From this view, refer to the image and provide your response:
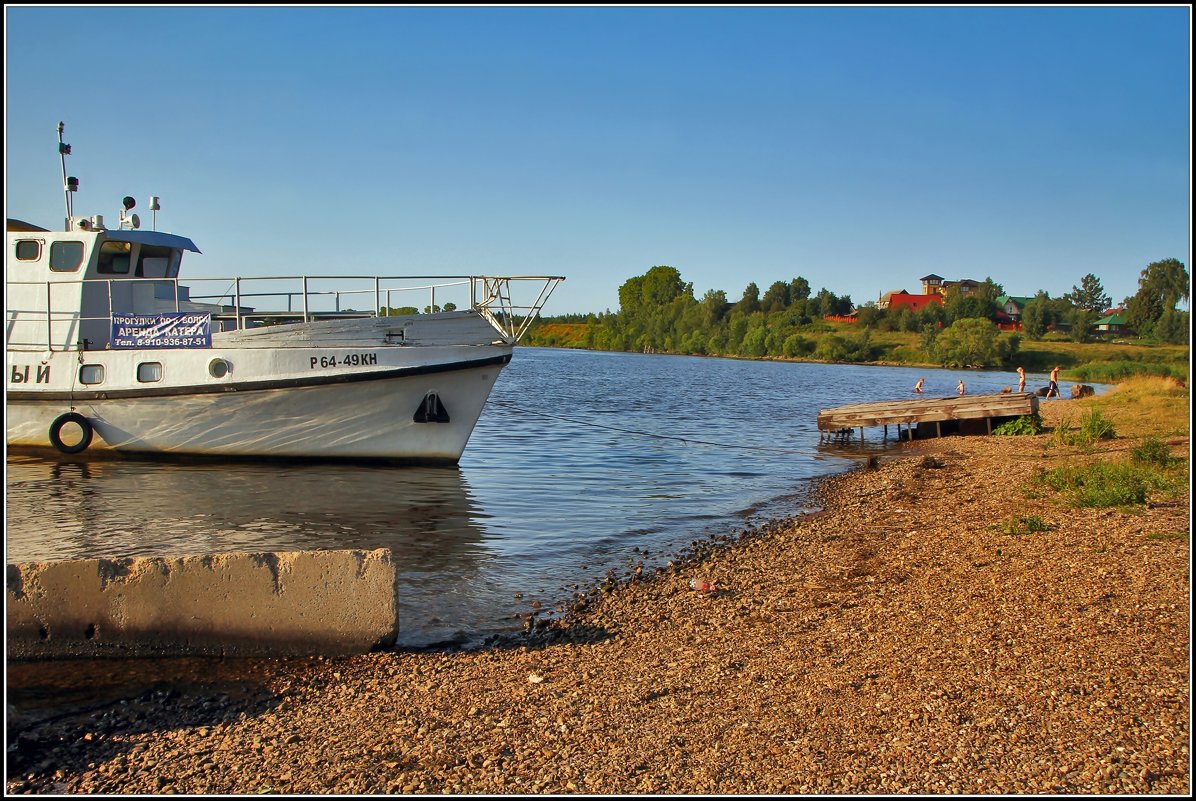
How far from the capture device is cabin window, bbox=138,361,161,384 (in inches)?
686

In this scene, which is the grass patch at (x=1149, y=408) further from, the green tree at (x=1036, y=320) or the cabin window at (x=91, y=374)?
the green tree at (x=1036, y=320)

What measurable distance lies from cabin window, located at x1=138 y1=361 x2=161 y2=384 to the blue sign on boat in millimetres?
382

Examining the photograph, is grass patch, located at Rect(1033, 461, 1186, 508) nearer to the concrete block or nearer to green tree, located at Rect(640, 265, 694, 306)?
the concrete block

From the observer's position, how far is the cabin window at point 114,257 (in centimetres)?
1842

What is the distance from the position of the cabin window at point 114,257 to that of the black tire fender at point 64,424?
10.4ft

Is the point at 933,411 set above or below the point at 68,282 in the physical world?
below

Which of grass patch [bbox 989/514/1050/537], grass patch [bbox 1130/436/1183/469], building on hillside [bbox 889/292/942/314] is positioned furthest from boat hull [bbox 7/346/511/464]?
building on hillside [bbox 889/292/942/314]

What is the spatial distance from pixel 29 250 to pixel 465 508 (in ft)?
37.5

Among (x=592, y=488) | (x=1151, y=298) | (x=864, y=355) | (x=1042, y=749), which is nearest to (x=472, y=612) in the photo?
(x=1042, y=749)

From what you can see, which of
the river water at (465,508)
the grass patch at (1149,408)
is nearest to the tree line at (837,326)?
the grass patch at (1149,408)

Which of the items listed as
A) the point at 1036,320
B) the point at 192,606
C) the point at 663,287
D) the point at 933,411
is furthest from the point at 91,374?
the point at 663,287

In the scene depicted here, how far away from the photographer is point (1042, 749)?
4.87 m

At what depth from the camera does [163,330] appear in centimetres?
1744

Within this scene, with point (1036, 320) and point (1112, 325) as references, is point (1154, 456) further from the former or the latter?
point (1112, 325)
